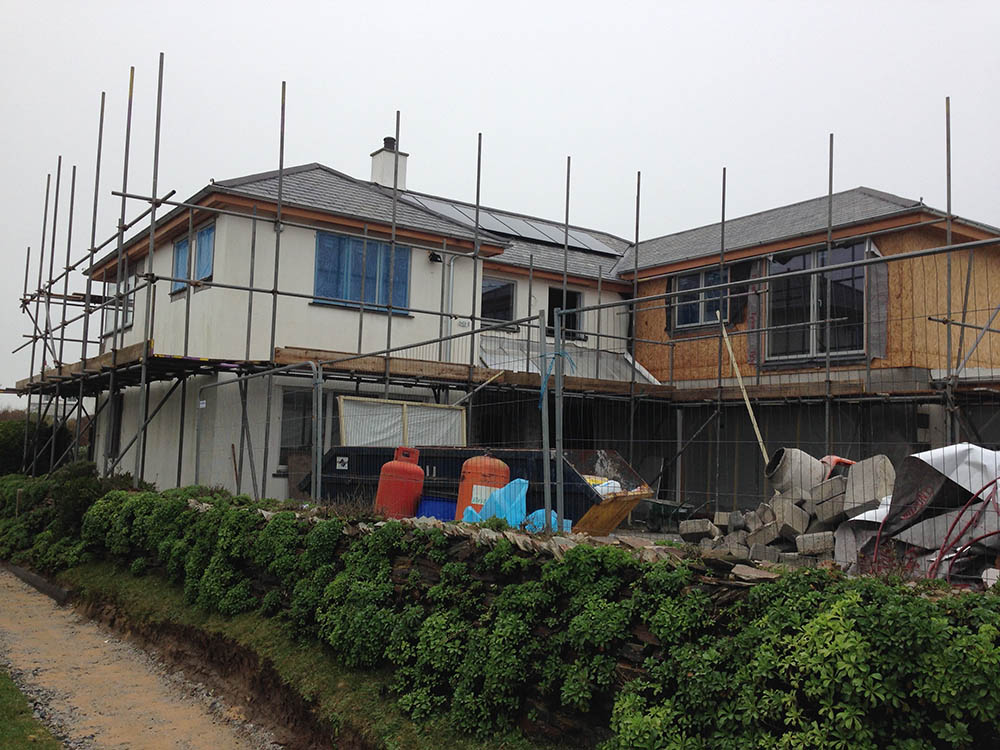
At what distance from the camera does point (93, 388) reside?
2186cm

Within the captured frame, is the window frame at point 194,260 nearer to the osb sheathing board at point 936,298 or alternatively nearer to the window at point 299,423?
the window at point 299,423

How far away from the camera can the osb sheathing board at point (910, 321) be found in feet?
35.9

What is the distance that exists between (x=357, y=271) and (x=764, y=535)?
446 inches

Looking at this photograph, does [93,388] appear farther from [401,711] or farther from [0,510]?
[401,711]

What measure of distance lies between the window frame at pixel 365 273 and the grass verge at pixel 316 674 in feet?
22.5

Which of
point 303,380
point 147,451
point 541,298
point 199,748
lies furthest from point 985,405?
point 147,451

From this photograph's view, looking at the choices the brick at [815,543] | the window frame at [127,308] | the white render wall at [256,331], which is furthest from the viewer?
the window frame at [127,308]

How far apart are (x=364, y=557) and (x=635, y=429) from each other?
6.30m

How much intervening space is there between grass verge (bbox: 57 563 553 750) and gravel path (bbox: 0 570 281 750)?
1.68 feet

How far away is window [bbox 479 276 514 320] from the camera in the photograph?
2195cm

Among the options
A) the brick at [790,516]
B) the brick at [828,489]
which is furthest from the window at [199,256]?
the brick at [828,489]

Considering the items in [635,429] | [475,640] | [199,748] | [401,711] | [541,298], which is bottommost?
[199,748]

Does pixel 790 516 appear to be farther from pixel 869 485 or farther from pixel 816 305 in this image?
pixel 816 305

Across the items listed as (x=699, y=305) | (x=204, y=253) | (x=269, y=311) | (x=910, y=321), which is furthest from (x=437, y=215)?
(x=910, y=321)
